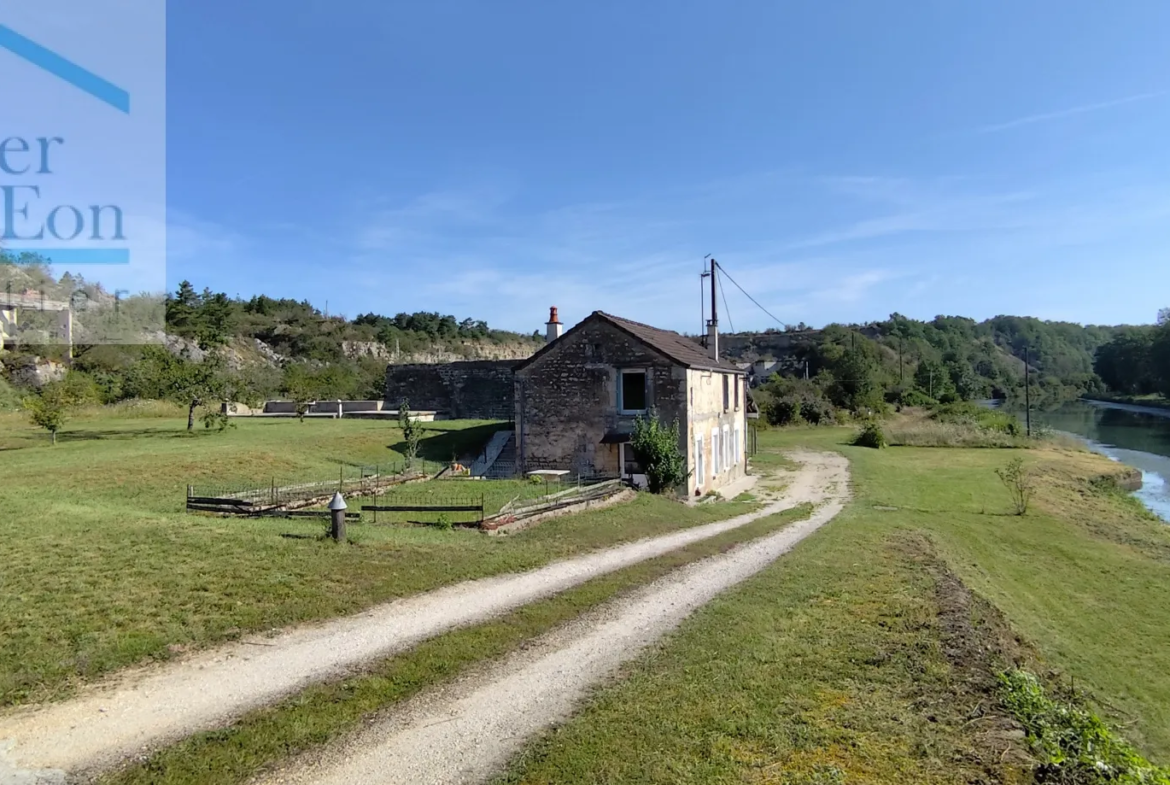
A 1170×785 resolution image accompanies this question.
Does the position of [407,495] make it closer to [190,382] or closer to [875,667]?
[875,667]

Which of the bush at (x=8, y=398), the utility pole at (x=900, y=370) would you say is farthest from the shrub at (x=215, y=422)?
the utility pole at (x=900, y=370)

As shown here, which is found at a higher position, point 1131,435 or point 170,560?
point 170,560

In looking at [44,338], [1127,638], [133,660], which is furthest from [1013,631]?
[44,338]

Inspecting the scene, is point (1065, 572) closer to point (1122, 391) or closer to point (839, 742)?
point (839, 742)

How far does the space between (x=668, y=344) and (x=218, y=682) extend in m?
20.5

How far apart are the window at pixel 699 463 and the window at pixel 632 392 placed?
229 cm

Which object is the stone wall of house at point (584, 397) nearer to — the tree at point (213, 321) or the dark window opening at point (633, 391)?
the dark window opening at point (633, 391)

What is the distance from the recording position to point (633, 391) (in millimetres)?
22984

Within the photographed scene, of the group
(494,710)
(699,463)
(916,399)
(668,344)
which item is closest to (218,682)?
(494,710)

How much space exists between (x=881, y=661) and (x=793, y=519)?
11987 millimetres

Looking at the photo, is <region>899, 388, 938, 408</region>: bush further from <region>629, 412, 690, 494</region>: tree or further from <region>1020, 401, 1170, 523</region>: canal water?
<region>629, 412, 690, 494</region>: tree

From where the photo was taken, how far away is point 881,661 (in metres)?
7.32

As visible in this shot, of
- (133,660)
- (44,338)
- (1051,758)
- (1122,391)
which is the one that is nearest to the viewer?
(1051,758)

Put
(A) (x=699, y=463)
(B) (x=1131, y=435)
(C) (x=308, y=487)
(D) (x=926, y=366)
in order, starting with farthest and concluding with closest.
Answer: (D) (x=926, y=366) → (B) (x=1131, y=435) → (A) (x=699, y=463) → (C) (x=308, y=487)
